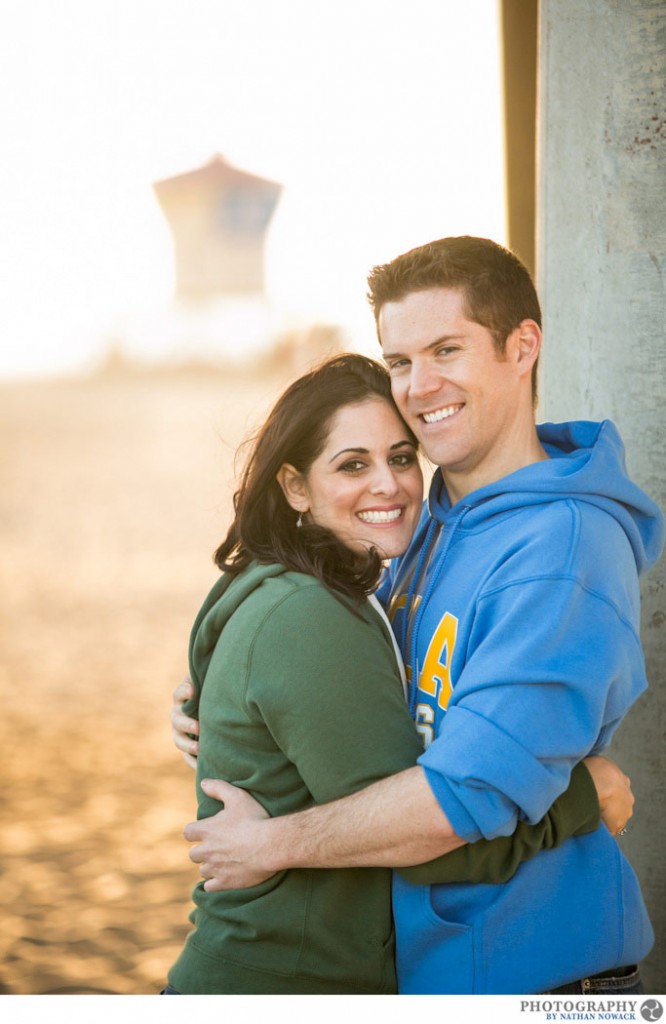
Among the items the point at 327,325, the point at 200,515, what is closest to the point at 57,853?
the point at 200,515

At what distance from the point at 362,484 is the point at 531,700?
91 cm

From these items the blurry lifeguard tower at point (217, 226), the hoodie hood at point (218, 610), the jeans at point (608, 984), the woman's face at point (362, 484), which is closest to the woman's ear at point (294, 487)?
the woman's face at point (362, 484)

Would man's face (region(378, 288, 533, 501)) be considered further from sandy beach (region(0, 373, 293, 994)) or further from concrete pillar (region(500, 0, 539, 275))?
concrete pillar (region(500, 0, 539, 275))

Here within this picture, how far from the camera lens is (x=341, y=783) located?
7.72 feet

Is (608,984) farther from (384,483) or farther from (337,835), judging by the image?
(384,483)

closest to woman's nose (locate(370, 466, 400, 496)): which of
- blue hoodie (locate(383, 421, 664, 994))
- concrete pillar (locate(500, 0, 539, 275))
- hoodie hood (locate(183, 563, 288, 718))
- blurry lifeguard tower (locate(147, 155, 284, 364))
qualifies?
blue hoodie (locate(383, 421, 664, 994))

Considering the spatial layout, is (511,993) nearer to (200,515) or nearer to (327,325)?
(200,515)

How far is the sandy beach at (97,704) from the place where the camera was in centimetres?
544

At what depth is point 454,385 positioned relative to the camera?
2961mm

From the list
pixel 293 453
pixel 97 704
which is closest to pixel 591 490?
pixel 293 453

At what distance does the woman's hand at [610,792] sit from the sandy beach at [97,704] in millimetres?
1298

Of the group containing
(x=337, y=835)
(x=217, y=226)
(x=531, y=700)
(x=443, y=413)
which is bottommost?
(x=217, y=226)

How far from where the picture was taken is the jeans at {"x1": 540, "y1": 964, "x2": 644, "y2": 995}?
8.23 feet

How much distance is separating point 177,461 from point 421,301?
2140 centimetres
